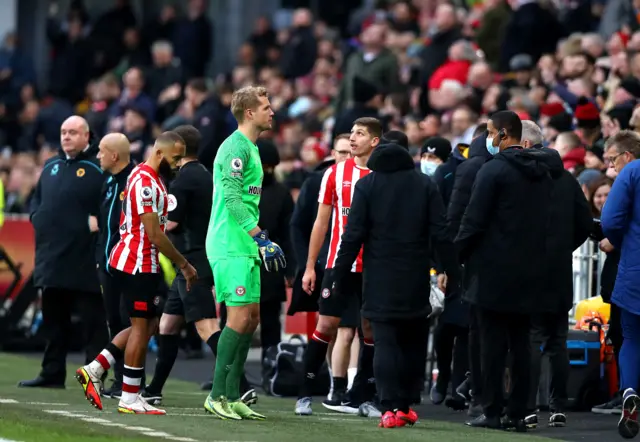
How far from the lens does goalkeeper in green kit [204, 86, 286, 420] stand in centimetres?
1213

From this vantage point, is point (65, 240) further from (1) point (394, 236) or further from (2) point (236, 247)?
(1) point (394, 236)

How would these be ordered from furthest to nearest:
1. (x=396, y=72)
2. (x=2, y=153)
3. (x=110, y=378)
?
Result: (x=2, y=153) < (x=396, y=72) < (x=110, y=378)

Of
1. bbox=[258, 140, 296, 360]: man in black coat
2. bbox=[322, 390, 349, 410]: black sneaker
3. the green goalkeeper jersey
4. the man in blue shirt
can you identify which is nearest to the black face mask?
bbox=[258, 140, 296, 360]: man in black coat

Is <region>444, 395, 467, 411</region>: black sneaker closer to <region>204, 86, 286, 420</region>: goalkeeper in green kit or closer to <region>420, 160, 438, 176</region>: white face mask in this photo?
<region>420, 160, 438, 176</region>: white face mask

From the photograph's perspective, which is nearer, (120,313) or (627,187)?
(627,187)

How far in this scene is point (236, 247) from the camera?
12.2m

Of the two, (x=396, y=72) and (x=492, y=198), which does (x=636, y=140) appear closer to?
(x=492, y=198)

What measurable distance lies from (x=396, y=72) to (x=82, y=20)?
1090 cm

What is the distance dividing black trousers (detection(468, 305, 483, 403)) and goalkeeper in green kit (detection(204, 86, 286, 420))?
1722mm

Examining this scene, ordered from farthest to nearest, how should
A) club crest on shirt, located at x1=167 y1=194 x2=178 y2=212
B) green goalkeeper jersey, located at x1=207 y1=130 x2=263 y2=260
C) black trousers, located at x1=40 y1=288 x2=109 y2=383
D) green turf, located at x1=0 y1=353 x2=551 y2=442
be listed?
black trousers, located at x1=40 y1=288 x2=109 y2=383 → club crest on shirt, located at x1=167 y1=194 x2=178 y2=212 → green goalkeeper jersey, located at x1=207 y1=130 x2=263 y2=260 → green turf, located at x1=0 y1=353 x2=551 y2=442

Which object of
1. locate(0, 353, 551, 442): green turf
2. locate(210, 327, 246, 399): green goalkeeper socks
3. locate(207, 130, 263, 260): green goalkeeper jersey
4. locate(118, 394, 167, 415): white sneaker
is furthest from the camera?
locate(118, 394, 167, 415): white sneaker

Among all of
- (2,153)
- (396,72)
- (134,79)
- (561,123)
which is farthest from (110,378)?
(2,153)

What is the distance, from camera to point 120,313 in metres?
14.0

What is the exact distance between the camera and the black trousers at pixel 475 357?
513 inches
